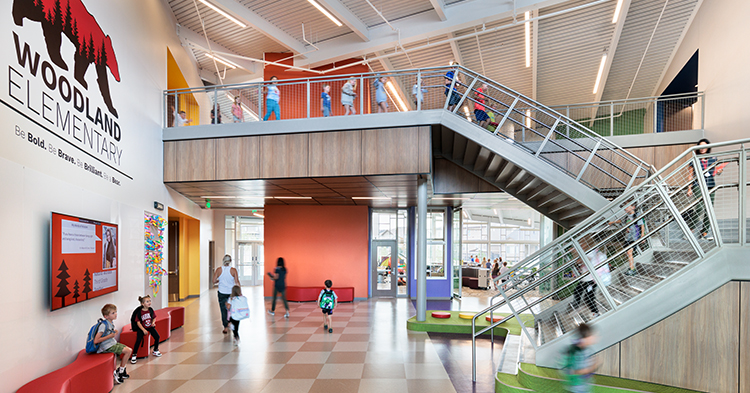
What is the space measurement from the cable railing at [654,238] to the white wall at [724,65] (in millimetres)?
2428

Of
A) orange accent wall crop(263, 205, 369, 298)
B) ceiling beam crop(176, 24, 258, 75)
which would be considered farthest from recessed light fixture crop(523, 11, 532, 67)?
ceiling beam crop(176, 24, 258, 75)

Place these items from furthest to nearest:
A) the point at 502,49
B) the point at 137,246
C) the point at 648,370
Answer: the point at 502,49, the point at 137,246, the point at 648,370

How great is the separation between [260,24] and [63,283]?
950 centimetres

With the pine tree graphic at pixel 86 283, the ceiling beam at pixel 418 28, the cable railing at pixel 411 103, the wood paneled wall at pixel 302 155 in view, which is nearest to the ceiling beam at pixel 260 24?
the ceiling beam at pixel 418 28

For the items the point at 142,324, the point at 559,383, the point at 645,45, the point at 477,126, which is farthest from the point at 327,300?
the point at 645,45

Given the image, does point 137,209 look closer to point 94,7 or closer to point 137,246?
point 137,246

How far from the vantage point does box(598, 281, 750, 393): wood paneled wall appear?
4227mm

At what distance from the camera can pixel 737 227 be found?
466cm

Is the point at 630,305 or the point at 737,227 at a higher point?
the point at 737,227

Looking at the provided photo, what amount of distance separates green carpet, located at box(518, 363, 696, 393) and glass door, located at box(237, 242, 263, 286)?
17244 mm

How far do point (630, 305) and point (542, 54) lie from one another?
499 inches

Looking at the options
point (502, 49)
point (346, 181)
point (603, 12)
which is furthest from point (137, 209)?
point (603, 12)

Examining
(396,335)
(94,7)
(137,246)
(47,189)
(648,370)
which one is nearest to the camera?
(648,370)

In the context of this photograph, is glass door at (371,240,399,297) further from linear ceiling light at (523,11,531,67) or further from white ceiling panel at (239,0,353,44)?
linear ceiling light at (523,11,531,67)
